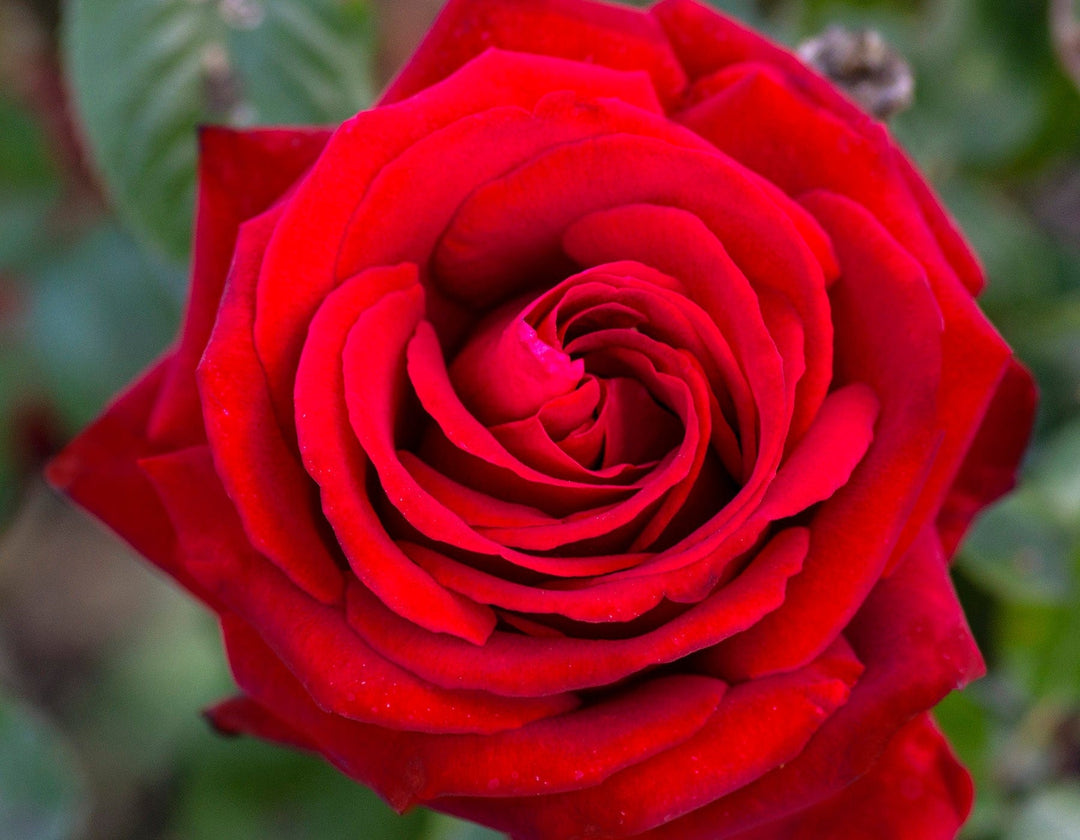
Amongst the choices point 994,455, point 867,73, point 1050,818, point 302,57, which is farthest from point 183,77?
point 1050,818

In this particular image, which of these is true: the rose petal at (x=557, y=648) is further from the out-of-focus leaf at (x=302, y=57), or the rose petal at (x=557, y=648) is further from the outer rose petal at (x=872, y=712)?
the out-of-focus leaf at (x=302, y=57)

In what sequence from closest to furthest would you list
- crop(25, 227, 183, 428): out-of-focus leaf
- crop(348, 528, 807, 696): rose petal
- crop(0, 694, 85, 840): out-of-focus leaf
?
crop(348, 528, 807, 696): rose petal
crop(0, 694, 85, 840): out-of-focus leaf
crop(25, 227, 183, 428): out-of-focus leaf

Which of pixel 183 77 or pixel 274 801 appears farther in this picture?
pixel 274 801

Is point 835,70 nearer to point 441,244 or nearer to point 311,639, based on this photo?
point 441,244

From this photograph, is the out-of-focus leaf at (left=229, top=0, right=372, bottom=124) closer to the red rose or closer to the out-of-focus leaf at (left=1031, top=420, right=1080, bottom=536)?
the red rose

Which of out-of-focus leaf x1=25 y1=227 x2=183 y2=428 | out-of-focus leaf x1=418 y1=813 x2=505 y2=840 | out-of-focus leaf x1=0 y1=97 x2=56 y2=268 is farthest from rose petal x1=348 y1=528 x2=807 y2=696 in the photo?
out-of-focus leaf x1=0 y1=97 x2=56 y2=268

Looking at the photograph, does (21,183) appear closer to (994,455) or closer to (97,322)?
(97,322)
